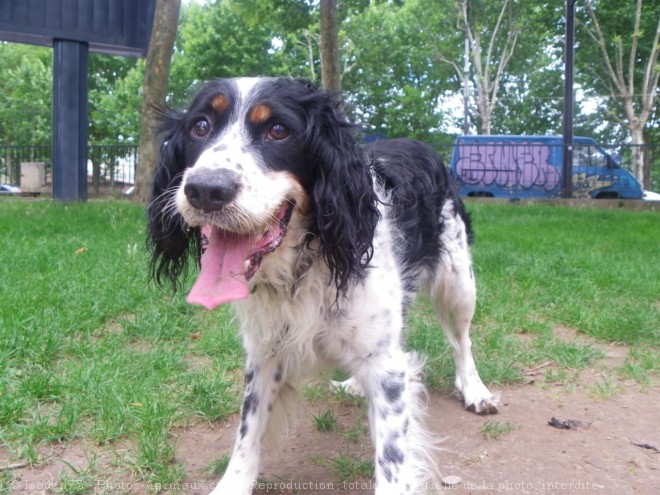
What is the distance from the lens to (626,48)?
87.9 ft

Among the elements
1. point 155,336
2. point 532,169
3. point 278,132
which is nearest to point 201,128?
point 278,132

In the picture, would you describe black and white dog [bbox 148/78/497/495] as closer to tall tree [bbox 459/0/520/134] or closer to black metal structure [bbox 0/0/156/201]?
black metal structure [bbox 0/0/156/201]

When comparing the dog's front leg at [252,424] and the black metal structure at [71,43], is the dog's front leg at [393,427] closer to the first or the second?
the dog's front leg at [252,424]

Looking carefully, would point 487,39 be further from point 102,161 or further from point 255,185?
point 255,185

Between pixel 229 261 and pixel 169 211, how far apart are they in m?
0.49

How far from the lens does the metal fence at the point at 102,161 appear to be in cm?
2134

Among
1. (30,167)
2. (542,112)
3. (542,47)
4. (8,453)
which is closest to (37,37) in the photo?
(30,167)

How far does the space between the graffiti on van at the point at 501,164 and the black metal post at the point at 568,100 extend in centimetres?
257

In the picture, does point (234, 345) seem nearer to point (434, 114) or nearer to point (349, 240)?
point (349, 240)

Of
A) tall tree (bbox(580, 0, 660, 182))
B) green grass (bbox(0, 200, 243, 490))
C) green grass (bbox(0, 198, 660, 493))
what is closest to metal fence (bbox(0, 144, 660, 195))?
tall tree (bbox(580, 0, 660, 182))

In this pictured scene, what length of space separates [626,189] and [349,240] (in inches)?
721

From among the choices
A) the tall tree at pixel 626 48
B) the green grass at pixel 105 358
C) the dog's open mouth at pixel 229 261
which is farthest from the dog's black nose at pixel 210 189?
the tall tree at pixel 626 48

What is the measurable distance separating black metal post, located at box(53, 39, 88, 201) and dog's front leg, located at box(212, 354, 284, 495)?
36.9 ft

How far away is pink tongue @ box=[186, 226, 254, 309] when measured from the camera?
214cm
